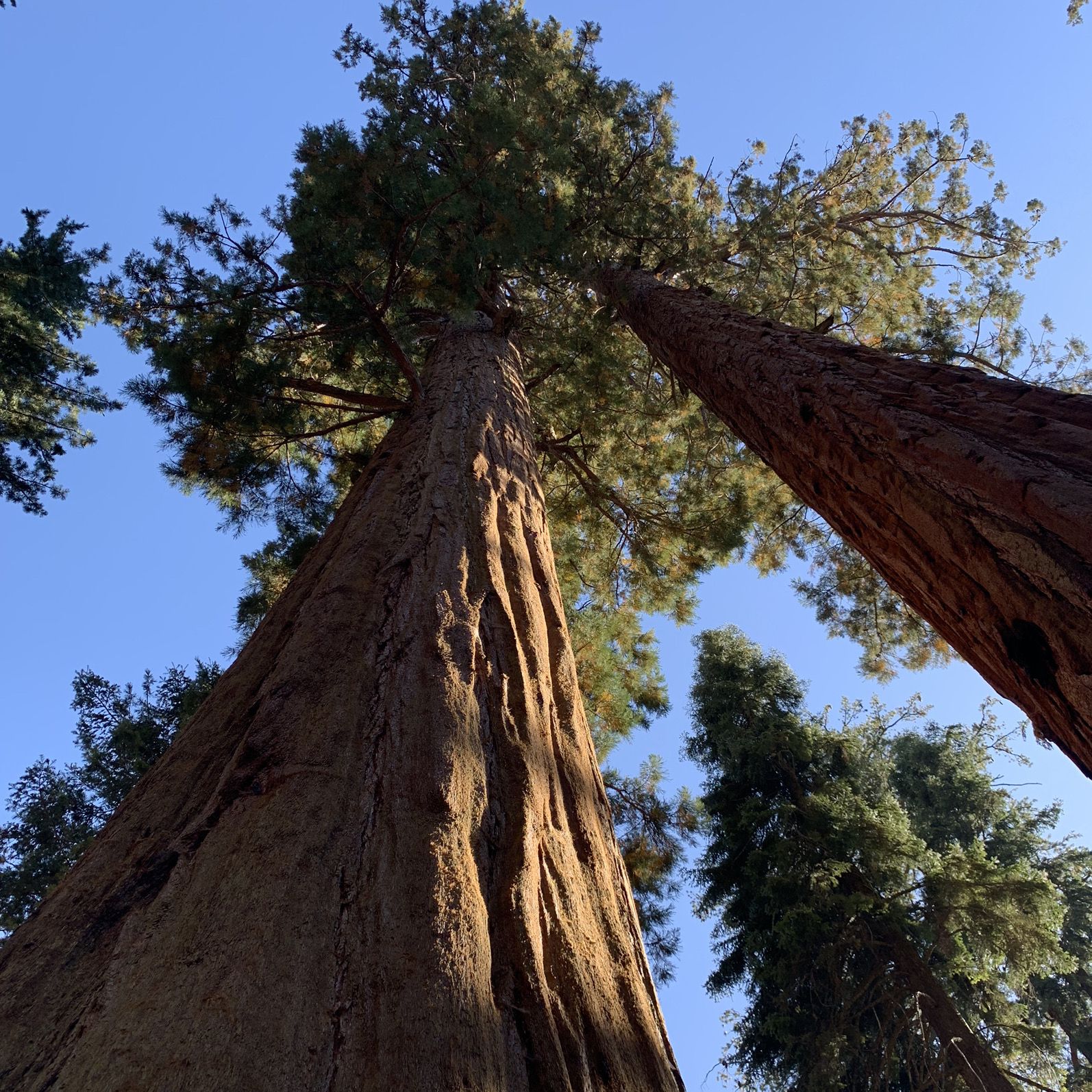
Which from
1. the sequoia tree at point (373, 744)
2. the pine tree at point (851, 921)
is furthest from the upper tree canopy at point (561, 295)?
the pine tree at point (851, 921)

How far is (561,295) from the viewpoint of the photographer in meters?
8.77

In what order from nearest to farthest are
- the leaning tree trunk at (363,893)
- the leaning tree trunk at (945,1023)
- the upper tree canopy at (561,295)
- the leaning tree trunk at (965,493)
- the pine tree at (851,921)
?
1. the leaning tree trunk at (363,893)
2. the leaning tree trunk at (965,493)
3. the upper tree canopy at (561,295)
4. the leaning tree trunk at (945,1023)
5. the pine tree at (851,921)

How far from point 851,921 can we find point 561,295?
8.14m

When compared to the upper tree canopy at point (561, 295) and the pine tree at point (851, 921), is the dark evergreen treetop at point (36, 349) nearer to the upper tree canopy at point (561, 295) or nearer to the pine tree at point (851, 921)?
the upper tree canopy at point (561, 295)

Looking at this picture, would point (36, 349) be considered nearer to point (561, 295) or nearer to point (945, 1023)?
point (561, 295)

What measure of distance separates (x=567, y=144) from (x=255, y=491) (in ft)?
14.5

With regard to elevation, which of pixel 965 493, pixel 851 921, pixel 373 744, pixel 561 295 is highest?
pixel 561 295

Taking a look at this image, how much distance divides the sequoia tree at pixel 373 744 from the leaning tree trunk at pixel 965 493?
3.51 ft

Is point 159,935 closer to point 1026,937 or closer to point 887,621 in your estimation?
point 887,621

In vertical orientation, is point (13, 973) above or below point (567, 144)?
below

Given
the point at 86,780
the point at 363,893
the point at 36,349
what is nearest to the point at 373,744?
the point at 363,893

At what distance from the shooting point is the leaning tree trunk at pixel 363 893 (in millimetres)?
1012

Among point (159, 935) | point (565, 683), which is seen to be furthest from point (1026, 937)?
point (159, 935)

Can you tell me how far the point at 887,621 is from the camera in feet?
27.6
